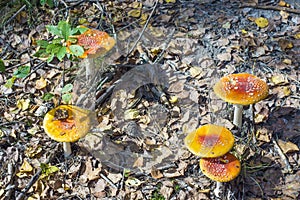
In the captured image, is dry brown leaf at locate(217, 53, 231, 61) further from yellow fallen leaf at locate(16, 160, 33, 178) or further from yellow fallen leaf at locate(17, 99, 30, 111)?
yellow fallen leaf at locate(16, 160, 33, 178)

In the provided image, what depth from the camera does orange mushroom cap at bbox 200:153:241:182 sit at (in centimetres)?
307

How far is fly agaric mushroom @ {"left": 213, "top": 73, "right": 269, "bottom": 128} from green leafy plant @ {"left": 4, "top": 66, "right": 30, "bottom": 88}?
1628 mm

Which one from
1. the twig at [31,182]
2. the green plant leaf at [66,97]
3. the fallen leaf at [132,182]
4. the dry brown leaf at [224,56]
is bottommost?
the fallen leaf at [132,182]

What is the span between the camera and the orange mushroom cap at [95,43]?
3.75 metres

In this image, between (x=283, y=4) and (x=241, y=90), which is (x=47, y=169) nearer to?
(x=241, y=90)

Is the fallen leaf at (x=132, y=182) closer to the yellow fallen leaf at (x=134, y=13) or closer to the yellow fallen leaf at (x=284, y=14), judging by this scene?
the yellow fallen leaf at (x=134, y=13)

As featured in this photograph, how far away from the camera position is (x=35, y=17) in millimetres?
5004

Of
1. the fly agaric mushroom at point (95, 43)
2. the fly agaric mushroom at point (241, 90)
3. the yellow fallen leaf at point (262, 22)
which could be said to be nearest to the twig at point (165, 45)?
the fly agaric mushroom at point (95, 43)

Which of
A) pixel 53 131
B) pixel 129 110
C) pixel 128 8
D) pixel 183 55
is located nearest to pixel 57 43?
pixel 53 131

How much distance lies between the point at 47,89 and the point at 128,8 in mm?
1510

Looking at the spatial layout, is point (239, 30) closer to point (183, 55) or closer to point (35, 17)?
point (183, 55)

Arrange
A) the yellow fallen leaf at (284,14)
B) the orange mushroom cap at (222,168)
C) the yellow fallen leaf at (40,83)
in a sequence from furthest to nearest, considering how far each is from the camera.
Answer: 1. the yellow fallen leaf at (284,14)
2. the yellow fallen leaf at (40,83)
3. the orange mushroom cap at (222,168)

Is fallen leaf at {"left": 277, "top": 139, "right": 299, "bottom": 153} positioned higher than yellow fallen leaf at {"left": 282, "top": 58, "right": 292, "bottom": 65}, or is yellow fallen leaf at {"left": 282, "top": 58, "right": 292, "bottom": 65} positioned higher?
yellow fallen leaf at {"left": 282, "top": 58, "right": 292, "bottom": 65}

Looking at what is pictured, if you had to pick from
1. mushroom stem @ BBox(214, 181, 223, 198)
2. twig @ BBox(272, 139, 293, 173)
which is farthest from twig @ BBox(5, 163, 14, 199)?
twig @ BBox(272, 139, 293, 173)
